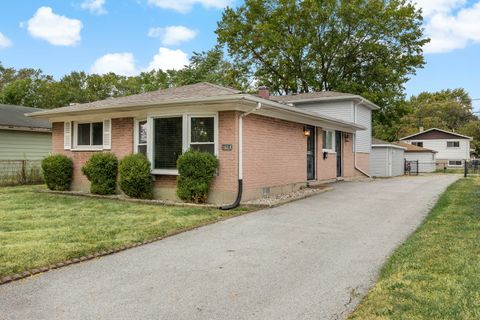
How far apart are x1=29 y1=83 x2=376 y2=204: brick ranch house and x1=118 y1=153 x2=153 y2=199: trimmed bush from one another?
0.25 m

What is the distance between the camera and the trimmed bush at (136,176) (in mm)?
10609

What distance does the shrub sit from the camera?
31.8 feet

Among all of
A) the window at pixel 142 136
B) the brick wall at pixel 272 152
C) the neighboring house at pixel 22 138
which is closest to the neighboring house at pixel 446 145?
the brick wall at pixel 272 152

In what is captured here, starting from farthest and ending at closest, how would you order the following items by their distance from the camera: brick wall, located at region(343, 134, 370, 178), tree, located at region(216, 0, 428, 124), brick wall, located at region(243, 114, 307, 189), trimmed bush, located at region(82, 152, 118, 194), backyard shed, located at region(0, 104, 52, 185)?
1. tree, located at region(216, 0, 428, 124)
2. brick wall, located at region(343, 134, 370, 178)
3. backyard shed, located at region(0, 104, 52, 185)
4. trimmed bush, located at region(82, 152, 118, 194)
5. brick wall, located at region(243, 114, 307, 189)

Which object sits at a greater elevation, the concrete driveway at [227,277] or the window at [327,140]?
the window at [327,140]

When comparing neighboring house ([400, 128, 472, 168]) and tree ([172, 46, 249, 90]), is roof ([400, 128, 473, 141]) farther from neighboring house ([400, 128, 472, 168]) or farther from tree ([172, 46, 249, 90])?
tree ([172, 46, 249, 90])

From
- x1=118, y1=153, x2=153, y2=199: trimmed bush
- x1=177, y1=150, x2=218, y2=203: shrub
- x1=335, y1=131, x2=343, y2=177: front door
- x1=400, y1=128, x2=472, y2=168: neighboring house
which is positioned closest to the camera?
x1=177, y1=150, x2=218, y2=203: shrub

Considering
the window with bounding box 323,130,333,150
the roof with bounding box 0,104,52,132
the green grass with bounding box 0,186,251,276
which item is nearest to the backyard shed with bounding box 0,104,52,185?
the roof with bounding box 0,104,52,132

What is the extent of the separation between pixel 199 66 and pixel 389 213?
24.5m

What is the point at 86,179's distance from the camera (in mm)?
12742

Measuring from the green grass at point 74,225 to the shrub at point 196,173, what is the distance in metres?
0.66

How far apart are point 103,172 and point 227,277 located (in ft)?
26.6

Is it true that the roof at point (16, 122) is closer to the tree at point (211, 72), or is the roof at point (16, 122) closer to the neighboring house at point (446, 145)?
the tree at point (211, 72)

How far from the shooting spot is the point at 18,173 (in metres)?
16.1
